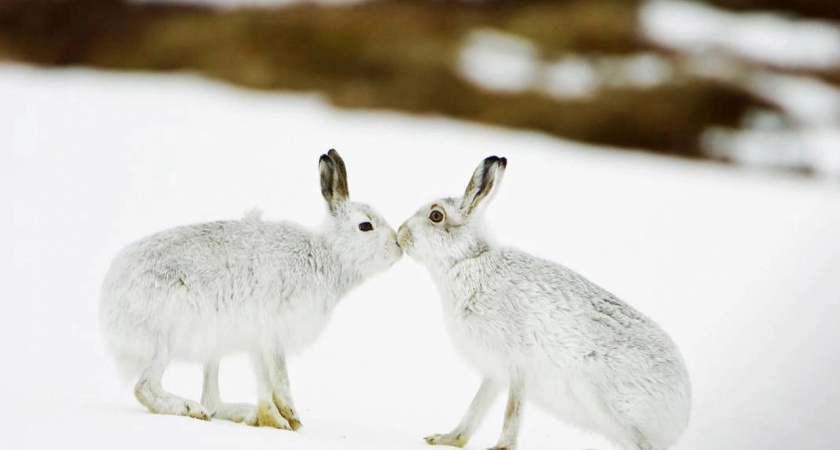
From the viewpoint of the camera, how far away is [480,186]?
4.23 metres

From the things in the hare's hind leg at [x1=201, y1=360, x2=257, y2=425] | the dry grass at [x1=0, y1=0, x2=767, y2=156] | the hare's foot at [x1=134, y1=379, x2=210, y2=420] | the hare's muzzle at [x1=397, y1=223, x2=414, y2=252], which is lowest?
the hare's hind leg at [x1=201, y1=360, x2=257, y2=425]

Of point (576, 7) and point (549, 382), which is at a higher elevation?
point (576, 7)

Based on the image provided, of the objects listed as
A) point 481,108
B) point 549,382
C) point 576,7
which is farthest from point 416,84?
point 549,382

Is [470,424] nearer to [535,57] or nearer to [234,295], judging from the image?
[234,295]

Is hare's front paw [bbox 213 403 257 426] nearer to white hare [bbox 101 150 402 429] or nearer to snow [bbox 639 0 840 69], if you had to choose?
white hare [bbox 101 150 402 429]

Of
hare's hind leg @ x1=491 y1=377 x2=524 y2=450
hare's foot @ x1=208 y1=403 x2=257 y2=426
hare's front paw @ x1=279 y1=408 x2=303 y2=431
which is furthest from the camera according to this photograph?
hare's foot @ x1=208 y1=403 x2=257 y2=426

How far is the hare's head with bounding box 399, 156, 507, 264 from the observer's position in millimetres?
4215

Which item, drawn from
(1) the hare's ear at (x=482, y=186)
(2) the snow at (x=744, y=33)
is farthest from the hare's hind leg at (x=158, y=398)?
(2) the snow at (x=744, y=33)

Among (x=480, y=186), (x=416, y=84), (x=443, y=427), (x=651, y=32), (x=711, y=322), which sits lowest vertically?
(x=443, y=427)

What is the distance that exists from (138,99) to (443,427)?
5.89m

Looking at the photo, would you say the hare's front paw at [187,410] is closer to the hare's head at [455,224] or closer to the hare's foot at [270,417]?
the hare's foot at [270,417]

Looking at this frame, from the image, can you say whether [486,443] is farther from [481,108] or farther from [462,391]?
[481,108]

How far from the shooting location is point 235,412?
163 inches

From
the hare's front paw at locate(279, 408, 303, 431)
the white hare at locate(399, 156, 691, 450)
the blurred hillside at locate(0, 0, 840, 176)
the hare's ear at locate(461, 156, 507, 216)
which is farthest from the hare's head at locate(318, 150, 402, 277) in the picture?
the blurred hillside at locate(0, 0, 840, 176)
